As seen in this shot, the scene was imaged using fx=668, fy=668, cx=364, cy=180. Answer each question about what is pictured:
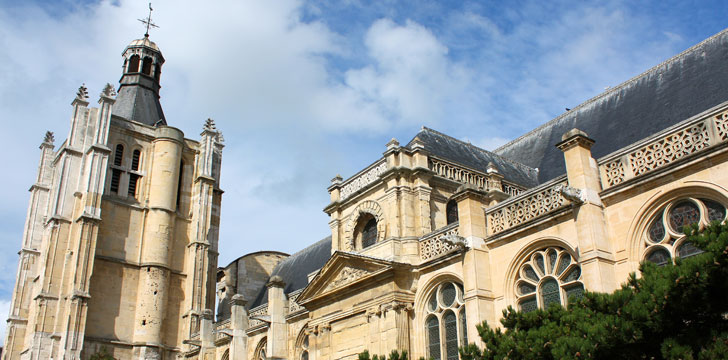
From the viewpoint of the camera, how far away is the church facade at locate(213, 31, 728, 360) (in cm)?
1053

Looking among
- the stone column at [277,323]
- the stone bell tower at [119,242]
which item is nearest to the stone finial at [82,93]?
the stone bell tower at [119,242]

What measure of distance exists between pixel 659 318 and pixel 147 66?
111 ft

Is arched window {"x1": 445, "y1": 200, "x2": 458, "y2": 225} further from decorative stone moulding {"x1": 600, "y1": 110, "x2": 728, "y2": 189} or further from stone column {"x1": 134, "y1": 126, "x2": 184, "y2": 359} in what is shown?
stone column {"x1": 134, "y1": 126, "x2": 184, "y2": 359}

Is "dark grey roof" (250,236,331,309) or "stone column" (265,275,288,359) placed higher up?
"dark grey roof" (250,236,331,309)

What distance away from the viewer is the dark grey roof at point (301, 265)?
27000 mm

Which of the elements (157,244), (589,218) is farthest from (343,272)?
(157,244)

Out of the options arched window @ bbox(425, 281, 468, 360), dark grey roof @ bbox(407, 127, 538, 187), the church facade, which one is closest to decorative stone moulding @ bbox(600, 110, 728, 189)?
the church facade

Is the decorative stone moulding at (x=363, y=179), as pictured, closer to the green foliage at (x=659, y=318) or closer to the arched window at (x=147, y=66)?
the green foliage at (x=659, y=318)

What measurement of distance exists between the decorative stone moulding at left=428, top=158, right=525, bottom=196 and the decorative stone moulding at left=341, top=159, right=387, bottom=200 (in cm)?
128

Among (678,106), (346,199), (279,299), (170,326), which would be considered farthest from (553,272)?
(170,326)

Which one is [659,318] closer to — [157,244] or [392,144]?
[392,144]

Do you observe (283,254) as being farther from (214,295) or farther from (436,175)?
(436,175)

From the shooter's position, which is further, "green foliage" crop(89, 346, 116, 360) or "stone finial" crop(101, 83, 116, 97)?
"stone finial" crop(101, 83, 116, 97)

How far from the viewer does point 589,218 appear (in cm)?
1112
